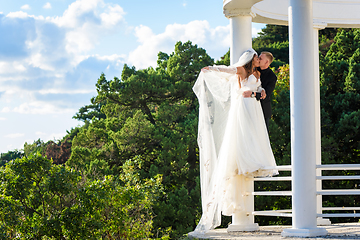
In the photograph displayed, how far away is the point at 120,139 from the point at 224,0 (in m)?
16.2

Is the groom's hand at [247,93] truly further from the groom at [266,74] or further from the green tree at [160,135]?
the green tree at [160,135]

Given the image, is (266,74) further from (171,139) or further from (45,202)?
(171,139)

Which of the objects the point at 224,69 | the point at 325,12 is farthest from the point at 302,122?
the point at 325,12

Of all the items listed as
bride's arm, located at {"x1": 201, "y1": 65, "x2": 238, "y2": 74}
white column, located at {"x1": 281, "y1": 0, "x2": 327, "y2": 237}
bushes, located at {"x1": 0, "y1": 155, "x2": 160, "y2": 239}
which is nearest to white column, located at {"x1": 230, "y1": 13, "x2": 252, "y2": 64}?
bride's arm, located at {"x1": 201, "y1": 65, "x2": 238, "y2": 74}

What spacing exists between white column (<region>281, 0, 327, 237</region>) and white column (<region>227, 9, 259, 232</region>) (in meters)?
1.22

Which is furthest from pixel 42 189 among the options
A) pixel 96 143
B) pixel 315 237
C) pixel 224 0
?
pixel 96 143

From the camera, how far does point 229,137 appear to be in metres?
6.79

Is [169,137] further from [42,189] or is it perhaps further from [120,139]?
[42,189]

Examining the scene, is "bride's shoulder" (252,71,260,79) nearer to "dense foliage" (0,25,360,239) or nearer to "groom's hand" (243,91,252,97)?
"groom's hand" (243,91,252,97)

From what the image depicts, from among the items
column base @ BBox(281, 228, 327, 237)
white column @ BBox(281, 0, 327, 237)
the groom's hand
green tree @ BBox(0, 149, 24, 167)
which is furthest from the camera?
green tree @ BBox(0, 149, 24, 167)

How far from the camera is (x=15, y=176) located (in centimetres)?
948

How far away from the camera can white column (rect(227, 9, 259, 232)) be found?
7027mm

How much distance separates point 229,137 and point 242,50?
1595 mm

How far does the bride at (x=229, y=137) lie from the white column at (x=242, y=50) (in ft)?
0.88
